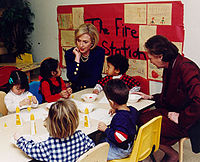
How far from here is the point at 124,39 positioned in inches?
148

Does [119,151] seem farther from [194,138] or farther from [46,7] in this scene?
[46,7]

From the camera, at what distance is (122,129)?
176 cm

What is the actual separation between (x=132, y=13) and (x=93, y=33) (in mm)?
955

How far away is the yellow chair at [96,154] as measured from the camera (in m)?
1.40

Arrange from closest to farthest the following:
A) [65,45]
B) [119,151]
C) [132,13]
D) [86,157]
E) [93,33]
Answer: [86,157] < [119,151] < [93,33] < [132,13] < [65,45]

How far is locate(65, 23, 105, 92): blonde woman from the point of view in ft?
9.48

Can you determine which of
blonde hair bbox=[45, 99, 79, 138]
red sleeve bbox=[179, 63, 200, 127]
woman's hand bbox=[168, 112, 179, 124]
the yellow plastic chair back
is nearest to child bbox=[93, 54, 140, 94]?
woman's hand bbox=[168, 112, 179, 124]

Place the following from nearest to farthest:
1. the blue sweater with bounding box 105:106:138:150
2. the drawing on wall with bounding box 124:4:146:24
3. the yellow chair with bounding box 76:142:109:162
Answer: the yellow chair with bounding box 76:142:109:162 → the blue sweater with bounding box 105:106:138:150 → the drawing on wall with bounding box 124:4:146:24

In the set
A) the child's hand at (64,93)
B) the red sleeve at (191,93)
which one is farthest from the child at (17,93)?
the red sleeve at (191,93)

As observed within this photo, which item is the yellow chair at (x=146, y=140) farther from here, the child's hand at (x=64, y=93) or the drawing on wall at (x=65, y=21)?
the drawing on wall at (x=65, y=21)

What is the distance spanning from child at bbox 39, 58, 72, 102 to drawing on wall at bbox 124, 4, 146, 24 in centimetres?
150

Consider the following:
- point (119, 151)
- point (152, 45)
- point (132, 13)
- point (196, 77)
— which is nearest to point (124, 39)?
point (132, 13)

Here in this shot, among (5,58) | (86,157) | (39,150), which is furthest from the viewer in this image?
(5,58)

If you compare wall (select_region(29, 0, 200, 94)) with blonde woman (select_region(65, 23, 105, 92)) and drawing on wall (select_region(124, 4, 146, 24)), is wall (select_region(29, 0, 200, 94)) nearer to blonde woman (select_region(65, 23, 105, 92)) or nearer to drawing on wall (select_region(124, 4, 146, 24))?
drawing on wall (select_region(124, 4, 146, 24))
